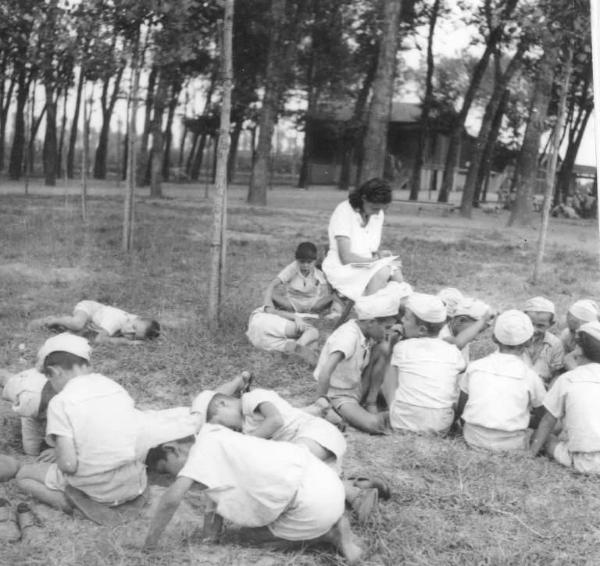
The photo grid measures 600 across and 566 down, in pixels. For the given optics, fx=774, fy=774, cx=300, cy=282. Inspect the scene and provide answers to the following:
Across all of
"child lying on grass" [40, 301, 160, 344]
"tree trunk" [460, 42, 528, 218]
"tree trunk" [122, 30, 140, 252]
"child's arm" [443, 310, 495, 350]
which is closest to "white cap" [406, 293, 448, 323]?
"child's arm" [443, 310, 495, 350]

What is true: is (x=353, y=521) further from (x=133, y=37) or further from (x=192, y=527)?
(x=133, y=37)

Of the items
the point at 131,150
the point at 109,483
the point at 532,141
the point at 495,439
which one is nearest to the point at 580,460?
the point at 495,439

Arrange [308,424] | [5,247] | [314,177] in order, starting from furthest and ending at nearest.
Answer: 1. [314,177]
2. [5,247]
3. [308,424]

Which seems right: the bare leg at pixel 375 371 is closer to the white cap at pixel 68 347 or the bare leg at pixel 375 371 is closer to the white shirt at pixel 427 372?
the white shirt at pixel 427 372

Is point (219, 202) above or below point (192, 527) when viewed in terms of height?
above

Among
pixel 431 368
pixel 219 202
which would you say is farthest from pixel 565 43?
pixel 431 368

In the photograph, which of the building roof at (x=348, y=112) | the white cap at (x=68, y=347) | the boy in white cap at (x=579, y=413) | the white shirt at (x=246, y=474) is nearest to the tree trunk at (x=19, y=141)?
the building roof at (x=348, y=112)

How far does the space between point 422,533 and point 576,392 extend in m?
1.35

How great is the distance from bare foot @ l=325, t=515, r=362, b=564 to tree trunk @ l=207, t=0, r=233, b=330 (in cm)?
385

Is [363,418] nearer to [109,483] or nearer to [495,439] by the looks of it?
[495,439]

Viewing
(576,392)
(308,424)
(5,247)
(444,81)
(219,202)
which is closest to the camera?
(308,424)

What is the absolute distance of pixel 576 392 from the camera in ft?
14.1

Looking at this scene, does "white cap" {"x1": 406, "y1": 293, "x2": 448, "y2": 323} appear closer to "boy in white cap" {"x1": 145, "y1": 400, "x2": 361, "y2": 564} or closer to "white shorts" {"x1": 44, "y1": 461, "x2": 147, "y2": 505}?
"boy in white cap" {"x1": 145, "y1": 400, "x2": 361, "y2": 564}

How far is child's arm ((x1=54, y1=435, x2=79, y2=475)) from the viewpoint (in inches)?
138
